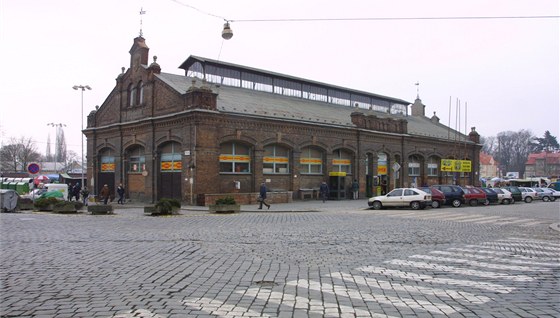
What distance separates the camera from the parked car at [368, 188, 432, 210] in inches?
1180

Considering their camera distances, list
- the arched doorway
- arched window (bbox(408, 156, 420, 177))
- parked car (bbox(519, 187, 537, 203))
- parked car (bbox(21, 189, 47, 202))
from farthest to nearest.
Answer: arched window (bbox(408, 156, 420, 177)), parked car (bbox(519, 187, 537, 203)), the arched doorway, parked car (bbox(21, 189, 47, 202))

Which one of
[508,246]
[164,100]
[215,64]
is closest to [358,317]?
[508,246]

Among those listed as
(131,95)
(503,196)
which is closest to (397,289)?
(131,95)

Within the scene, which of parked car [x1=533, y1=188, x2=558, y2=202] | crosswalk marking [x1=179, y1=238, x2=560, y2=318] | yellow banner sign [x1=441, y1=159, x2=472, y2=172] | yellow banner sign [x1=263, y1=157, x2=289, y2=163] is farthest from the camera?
parked car [x1=533, y1=188, x2=558, y2=202]

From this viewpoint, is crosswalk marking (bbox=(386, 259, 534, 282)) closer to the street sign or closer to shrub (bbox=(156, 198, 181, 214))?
shrub (bbox=(156, 198, 181, 214))

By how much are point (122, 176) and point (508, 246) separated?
31.8m

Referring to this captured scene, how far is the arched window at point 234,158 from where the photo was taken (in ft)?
107

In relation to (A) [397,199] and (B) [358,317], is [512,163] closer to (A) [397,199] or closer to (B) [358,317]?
(A) [397,199]

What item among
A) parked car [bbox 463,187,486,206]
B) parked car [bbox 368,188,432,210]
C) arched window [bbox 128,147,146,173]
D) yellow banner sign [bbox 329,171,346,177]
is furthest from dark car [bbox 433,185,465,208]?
arched window [bbox 128,147,146,173]

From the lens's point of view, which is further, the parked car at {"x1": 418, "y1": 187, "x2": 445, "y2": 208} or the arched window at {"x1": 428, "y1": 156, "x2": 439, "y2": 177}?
the arched window at {"x1": 428, "y1": 156, "x2": 439, "y2": 177}

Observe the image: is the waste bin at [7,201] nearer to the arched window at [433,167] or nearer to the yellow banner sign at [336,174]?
the yellow banner sign at [336,174]

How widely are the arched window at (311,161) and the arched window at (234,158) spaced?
5.23 meters

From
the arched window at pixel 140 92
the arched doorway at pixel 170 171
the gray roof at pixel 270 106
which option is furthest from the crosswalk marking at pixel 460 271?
the arched window at pixel 140 92

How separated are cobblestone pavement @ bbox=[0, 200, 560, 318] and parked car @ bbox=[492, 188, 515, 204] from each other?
27028 mm
